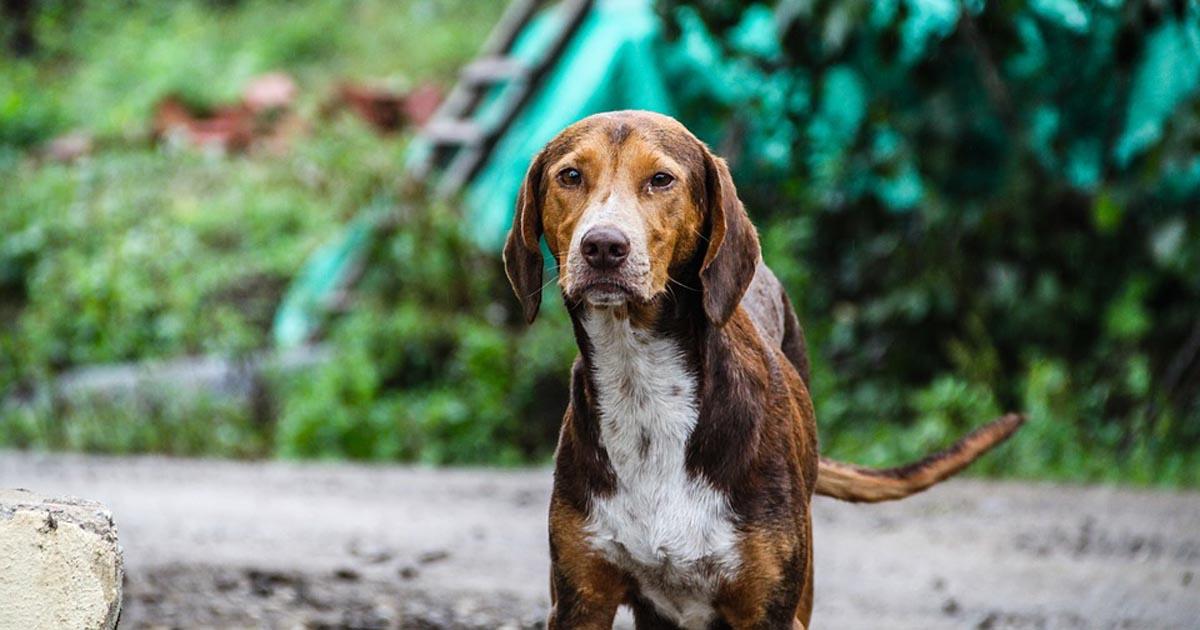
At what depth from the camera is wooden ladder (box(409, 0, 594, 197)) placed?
11078 mm

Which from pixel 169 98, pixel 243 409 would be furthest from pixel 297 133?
pixel 243 409

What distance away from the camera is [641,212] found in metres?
3.40

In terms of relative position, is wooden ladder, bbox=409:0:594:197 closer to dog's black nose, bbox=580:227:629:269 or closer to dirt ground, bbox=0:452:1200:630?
dirt ground, bbox=0:452:1200:630

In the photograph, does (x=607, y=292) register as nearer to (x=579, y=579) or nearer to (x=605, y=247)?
(x=605, y=247)

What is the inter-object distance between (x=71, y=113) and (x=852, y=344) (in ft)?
41.4

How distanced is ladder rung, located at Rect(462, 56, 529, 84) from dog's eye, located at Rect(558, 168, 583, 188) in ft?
25.5

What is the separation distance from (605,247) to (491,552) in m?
3.55

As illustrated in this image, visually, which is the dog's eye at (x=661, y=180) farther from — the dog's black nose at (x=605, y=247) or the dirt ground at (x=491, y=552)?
the dirt ground at (x=491, y=552)

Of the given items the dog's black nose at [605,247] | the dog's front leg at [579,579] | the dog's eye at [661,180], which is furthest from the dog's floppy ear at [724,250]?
the dog's front leg at [579,579]

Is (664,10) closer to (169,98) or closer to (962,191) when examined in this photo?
(962,191)

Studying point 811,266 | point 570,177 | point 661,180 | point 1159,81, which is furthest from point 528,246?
point 811,266

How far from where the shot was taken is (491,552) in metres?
6.62

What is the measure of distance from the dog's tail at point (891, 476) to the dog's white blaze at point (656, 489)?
2.80 ft

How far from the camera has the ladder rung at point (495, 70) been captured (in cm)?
1134
